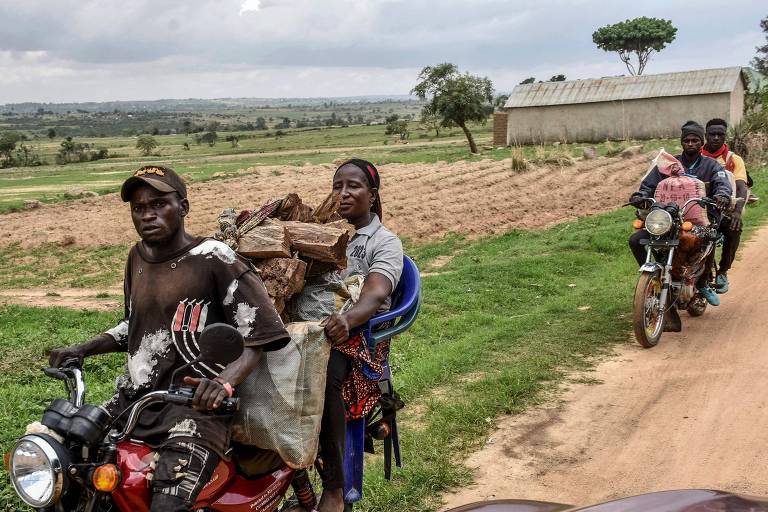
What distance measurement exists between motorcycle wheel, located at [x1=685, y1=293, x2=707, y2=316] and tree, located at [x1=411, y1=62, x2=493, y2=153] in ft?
95.0

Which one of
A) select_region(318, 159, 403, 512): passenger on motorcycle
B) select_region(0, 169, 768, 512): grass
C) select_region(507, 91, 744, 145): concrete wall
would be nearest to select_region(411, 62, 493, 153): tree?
select_region(507, 91, 744, 145): concrete wall

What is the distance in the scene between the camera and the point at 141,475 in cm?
266

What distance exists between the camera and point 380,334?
3637mm

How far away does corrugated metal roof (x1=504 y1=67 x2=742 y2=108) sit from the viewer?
3702 centimetres

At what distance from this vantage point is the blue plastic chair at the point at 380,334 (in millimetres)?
3623

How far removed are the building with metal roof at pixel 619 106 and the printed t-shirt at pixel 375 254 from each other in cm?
3536

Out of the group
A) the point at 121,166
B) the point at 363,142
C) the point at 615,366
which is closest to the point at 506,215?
the point at 615,366

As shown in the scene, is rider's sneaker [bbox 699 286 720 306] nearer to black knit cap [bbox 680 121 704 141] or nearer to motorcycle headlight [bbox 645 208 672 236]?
motorcycle headlight [bbox 645 208 672 236]

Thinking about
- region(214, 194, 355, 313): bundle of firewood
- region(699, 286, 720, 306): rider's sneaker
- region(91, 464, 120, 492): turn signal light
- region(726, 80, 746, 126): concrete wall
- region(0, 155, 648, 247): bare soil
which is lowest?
Result: region(0, 155, 648, 247): bare soil

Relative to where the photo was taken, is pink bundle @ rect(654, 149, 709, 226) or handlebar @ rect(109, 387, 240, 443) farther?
pink bundle @ rect(654, 149, 709, 226)

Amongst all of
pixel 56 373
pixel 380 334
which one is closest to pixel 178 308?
pixel 56 373

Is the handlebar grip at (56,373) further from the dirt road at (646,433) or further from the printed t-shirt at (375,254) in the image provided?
the dirt road at (646,433)

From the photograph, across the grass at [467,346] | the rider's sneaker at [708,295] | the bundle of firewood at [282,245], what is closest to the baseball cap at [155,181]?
the bundle of firewood at [282,245]

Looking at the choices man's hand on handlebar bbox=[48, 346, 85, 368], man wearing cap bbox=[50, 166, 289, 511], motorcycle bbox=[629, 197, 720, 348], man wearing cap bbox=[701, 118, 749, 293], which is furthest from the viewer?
man wearing cap bbox=[701, 118, 749, 293]
